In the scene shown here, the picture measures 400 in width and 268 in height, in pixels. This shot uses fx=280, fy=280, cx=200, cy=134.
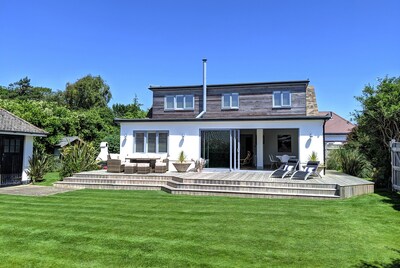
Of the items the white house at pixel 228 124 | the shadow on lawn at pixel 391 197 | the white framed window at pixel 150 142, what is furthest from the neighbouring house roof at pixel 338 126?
the white framed window at pixel 150 142

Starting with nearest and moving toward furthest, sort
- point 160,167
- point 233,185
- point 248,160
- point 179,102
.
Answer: point 233,185 → point 160,167 → point 248,160 → point 179,102

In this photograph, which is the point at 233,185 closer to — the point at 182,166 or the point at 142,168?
the point at 182,166

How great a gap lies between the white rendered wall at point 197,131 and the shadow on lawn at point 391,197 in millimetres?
3910

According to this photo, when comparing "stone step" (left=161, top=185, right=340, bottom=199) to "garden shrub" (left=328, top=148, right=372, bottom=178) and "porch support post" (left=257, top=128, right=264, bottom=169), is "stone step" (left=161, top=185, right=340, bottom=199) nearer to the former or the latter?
"garden shrub" (left=328, top=148, right=372, bottom=178)

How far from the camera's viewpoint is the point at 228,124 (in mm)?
16422

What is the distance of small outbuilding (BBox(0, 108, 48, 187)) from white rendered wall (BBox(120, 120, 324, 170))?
492 centimetres

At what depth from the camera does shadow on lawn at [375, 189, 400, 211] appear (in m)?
8.84

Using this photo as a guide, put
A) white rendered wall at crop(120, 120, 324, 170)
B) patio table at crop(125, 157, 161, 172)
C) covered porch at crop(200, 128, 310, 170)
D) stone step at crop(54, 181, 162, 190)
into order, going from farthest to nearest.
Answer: covered porch at crop(200, 128, 310, 170)
patio table at crop(125, 157, 161, 172)
white rendered wall at crop(120, 120, 324, 170)
stone step at crop(54, 181, 162, 190)

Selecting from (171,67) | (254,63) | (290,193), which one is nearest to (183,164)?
(290,193)

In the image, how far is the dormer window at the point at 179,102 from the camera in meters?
20.3

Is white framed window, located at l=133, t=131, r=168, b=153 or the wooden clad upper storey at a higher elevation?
the wooden clad upper storey

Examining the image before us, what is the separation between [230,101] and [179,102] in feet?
12.3

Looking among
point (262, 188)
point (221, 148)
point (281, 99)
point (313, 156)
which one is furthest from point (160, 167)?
point (281, 99)

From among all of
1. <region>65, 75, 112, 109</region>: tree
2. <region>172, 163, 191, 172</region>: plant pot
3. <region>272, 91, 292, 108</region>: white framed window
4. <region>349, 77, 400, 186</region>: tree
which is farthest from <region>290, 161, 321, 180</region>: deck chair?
<region>65, 75, 112, 109</region>: tree
